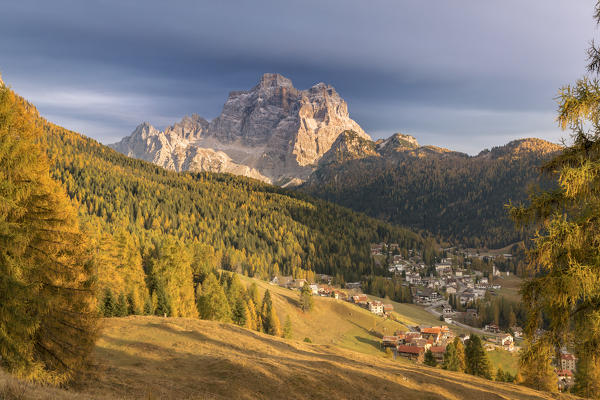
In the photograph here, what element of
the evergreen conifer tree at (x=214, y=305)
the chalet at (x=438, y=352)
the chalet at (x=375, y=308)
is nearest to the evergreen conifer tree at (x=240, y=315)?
the evergreen conifer tree at (x=214, y=305)

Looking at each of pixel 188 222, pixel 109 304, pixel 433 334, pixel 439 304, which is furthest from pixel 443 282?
pixel 109 304

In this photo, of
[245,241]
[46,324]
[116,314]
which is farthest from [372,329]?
[245,241]

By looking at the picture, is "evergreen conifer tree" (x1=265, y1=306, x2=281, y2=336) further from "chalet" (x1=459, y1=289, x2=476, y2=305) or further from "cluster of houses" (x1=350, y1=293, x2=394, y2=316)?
"chalet" (x1=459, y1=289, x2=476, y2=305)

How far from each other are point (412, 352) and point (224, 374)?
193ft

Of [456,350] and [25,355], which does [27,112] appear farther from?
[456,350]

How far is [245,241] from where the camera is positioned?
172 m

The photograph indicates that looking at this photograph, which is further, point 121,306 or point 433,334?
point 433,334

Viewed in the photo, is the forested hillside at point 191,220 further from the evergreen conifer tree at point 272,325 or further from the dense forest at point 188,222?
the evergreen conifer tree at point 272,325

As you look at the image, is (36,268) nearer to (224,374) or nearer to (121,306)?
(224,374)

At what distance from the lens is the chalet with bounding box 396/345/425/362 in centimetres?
6722

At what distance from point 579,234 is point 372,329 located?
81525 millimetres

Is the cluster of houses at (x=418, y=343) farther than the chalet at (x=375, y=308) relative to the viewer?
No

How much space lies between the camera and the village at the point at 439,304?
233 feet

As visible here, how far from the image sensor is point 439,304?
453 feet
